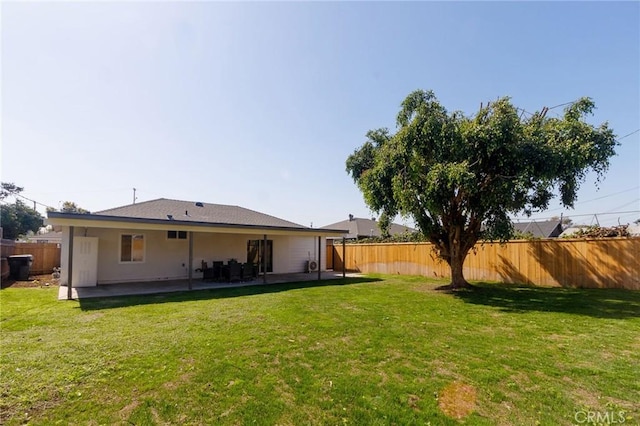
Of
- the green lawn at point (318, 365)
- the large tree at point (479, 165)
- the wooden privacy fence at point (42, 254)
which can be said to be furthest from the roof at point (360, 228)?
the green lawn at point (318, 365)

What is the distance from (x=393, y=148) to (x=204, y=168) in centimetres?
1105

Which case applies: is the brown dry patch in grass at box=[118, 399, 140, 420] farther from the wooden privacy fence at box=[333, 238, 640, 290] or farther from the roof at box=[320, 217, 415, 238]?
the roof at box=[320, 217, 415, 238]

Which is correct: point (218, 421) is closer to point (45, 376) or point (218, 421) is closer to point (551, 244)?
point (45, 376)

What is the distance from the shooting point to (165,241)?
1383cm

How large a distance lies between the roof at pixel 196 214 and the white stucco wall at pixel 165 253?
0.79 meters

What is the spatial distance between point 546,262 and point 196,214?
14.3m

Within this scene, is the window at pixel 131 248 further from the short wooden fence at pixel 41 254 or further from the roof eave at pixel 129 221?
the short wooden fence at pixel 41 254

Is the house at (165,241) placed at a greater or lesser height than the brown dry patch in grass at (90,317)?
greater

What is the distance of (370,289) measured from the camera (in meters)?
11.2

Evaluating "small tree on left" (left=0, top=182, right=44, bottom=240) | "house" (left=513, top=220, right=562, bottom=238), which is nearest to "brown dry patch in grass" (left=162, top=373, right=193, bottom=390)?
"house" (left=513, top=220, right=562, bottom=238)

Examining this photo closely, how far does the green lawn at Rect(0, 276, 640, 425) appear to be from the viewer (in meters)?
3.13

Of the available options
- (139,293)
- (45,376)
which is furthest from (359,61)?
(45,376)

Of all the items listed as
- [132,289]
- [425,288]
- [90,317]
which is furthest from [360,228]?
[90,317]

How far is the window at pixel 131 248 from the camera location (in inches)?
508
